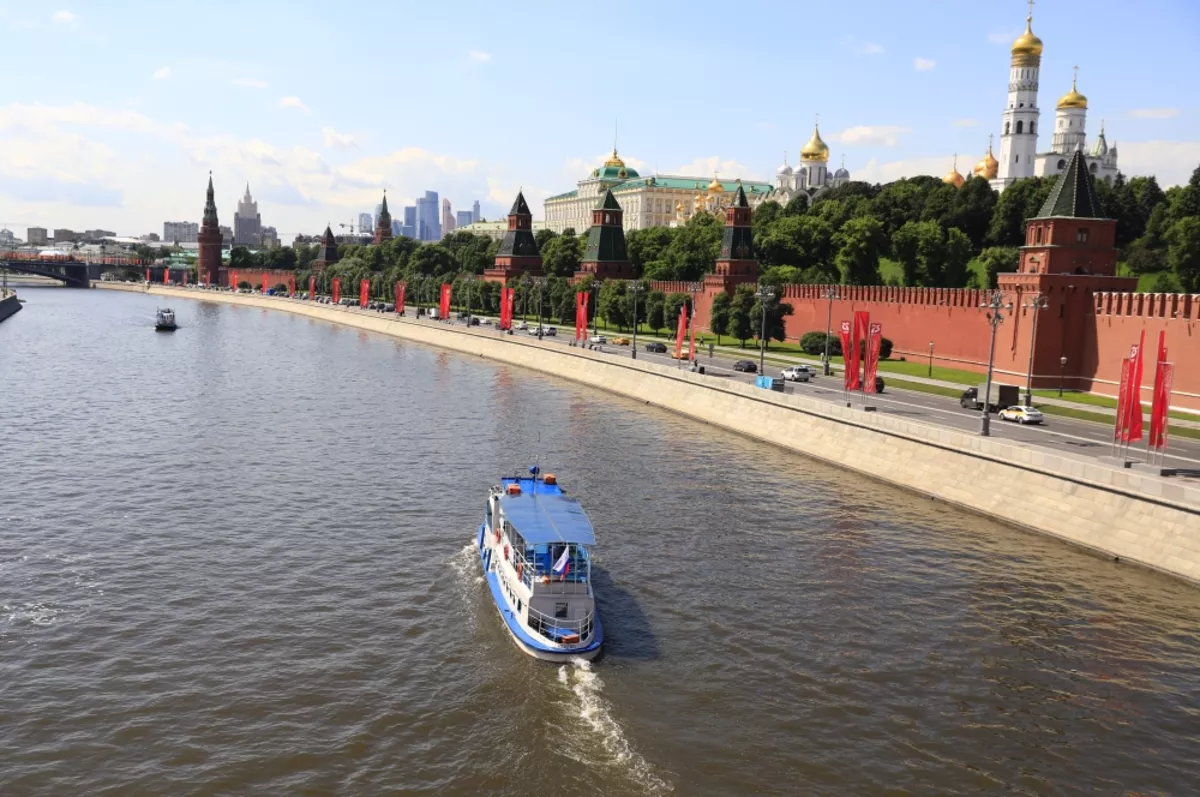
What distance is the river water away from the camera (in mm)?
19344

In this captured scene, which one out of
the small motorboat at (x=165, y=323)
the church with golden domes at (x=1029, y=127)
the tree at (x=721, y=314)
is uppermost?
the church with golden domes at (x=1029, y=127)

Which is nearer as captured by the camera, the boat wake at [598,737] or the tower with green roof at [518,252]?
the boat wake at [598,737]

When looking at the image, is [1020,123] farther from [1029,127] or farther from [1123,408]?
[1123,408]

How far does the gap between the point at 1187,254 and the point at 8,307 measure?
441ft

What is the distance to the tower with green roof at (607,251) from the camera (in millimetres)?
121625

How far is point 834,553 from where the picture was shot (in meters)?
32.2

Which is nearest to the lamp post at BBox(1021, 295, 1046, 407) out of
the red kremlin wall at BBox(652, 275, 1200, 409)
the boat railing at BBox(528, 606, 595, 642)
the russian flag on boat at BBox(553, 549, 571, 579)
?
the red kremlin wall at BBox(652, 275, 1200, 409)

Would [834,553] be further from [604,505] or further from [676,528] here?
[604,505]

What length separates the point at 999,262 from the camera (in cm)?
9988

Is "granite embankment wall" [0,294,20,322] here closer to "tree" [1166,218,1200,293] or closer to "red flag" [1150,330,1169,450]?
"tree" [1166,218,1200,293]

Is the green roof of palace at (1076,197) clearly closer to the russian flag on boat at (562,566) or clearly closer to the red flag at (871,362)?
the red flag at (871,362)

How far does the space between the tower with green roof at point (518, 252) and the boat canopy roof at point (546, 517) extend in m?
105

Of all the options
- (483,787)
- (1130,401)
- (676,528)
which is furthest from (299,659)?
(1130,401)

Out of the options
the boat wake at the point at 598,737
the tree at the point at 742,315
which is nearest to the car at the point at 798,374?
the tree at the point at 742,315
